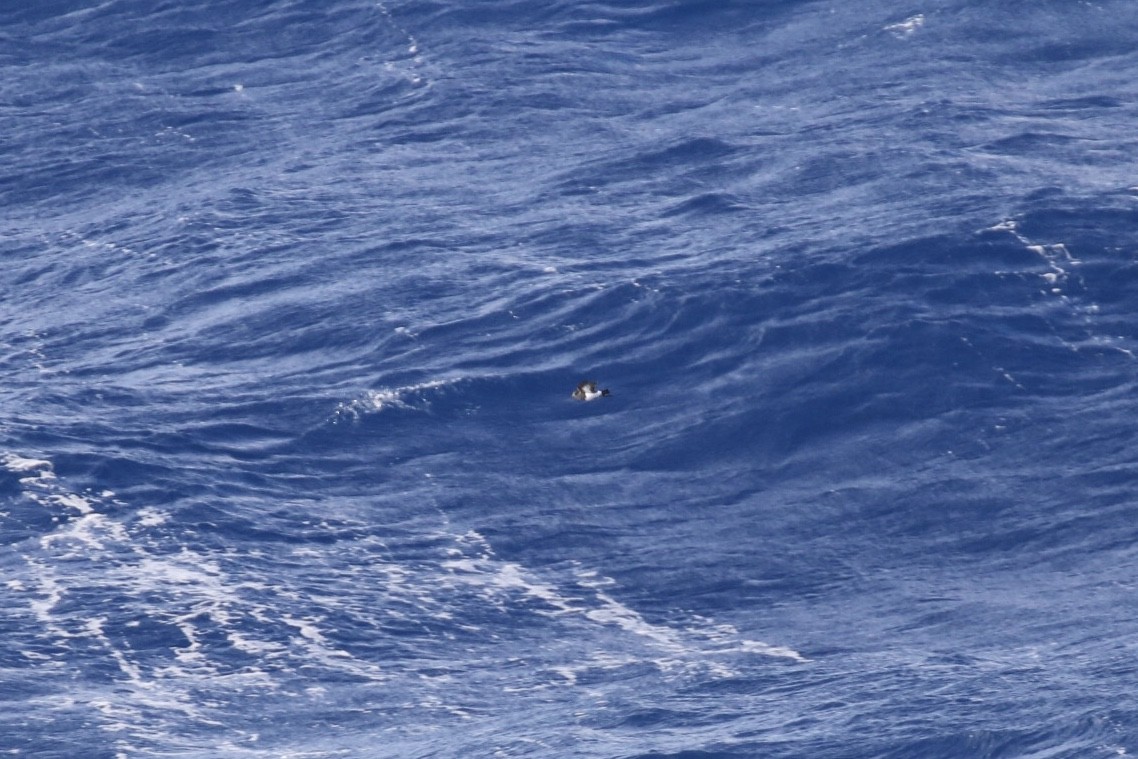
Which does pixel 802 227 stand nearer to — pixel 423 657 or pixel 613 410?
pixel 613 410

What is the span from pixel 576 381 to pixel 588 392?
325 cm

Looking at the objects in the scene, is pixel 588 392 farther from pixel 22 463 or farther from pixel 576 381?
pixel 22 463

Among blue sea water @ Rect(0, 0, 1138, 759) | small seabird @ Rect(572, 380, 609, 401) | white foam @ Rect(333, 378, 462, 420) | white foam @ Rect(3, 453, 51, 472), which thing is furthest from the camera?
white foam @ Rect(333, 378, 462, 420)

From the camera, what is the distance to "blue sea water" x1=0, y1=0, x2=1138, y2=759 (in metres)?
75.3

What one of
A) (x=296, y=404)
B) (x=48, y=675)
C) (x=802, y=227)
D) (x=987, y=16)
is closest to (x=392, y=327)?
(x=296, y=404)

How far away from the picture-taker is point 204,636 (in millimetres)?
79250

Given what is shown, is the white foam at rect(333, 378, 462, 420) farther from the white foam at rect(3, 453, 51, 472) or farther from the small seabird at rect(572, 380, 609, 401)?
the white foam at rect(3, 453, 51, 472)

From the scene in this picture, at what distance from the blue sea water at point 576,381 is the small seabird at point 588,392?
3.18ft

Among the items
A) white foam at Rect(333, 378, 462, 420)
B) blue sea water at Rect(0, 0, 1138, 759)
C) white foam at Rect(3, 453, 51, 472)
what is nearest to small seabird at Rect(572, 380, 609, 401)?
blue sea water at Rect(0, 0, 1138, 759)

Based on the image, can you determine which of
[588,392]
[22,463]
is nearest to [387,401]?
[588,392]

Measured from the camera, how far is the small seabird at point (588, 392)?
87.6 meters

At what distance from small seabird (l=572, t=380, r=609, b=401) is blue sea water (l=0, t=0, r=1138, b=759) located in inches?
38.2

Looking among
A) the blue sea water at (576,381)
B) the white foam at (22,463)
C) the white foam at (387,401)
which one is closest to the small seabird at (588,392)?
the blue sea water at (576,381)

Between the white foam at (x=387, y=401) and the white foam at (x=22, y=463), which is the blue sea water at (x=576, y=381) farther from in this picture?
the white foam at (x=387, y=401)
